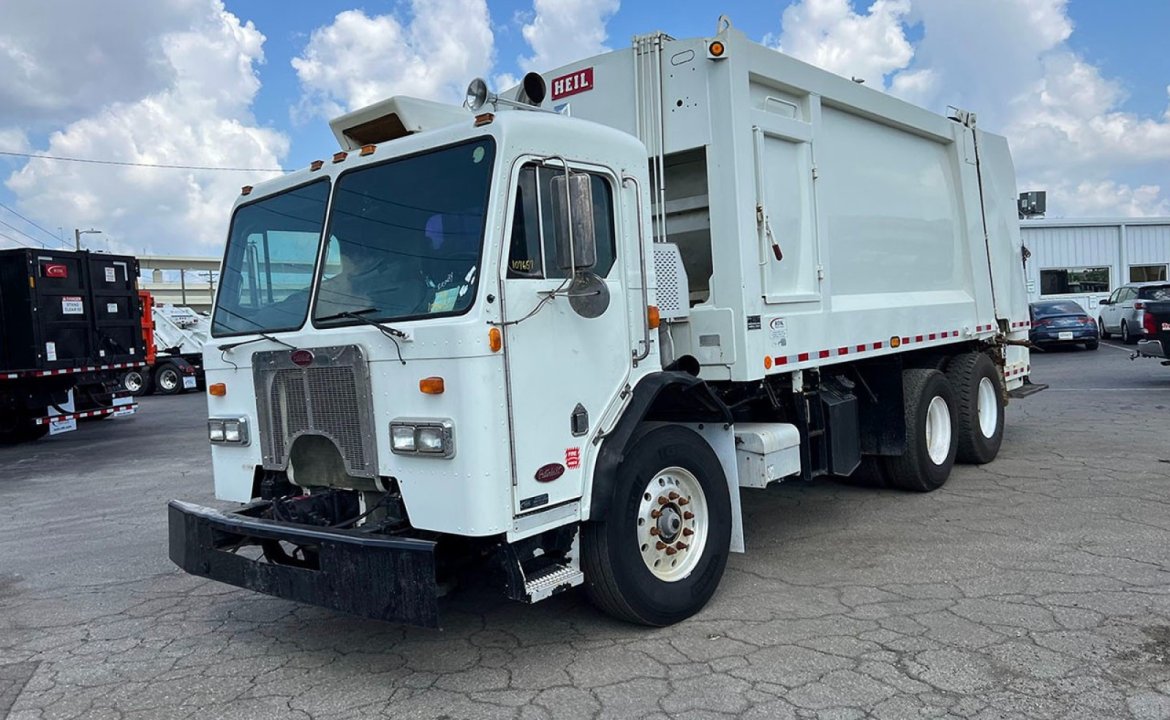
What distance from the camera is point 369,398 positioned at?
3871 mm

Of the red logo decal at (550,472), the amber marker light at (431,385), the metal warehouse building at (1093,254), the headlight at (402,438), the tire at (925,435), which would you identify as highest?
the metal warehouse building at (1093,254)

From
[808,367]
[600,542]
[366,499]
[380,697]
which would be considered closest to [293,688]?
[380,697]

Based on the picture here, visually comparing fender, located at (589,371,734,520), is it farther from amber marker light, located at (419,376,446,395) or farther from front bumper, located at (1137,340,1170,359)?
front bumper, located at (1137,340,1170,359)

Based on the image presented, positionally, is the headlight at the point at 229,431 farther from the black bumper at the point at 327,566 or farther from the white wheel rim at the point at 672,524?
the white wheel rim at the point at 672,524

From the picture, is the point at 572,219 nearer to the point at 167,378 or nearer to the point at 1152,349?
the point at 1152,349

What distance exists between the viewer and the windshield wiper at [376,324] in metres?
3.71

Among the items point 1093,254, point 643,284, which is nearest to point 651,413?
point 643,284

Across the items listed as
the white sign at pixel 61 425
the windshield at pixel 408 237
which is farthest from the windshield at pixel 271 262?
the white sign at pixel 61 425

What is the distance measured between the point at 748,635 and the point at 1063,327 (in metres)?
20.4

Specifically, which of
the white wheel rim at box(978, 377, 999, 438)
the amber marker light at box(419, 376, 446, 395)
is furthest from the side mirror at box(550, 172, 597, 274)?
the white wheel rim at box(978, 377, 999, 438)

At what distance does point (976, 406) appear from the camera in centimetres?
796

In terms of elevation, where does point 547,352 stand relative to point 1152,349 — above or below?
above

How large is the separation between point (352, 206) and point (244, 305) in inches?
38.7

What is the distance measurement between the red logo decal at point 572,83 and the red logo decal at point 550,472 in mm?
2824
